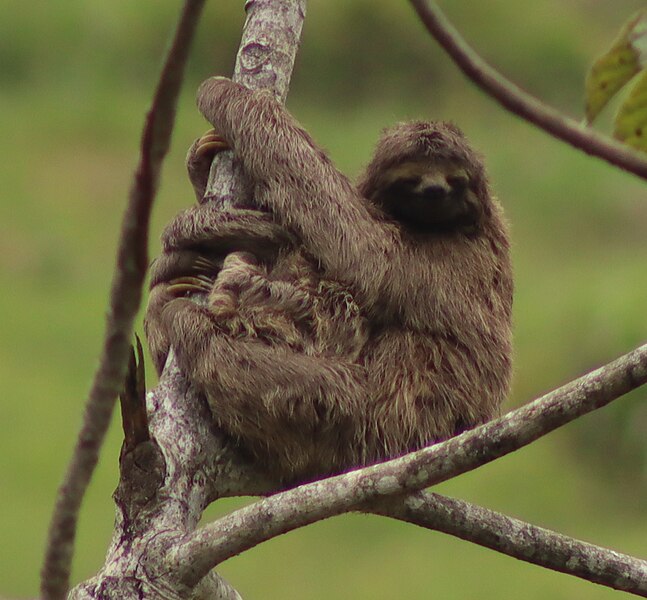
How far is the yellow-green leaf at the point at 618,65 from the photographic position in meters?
2.07

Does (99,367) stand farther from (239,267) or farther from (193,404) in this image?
(239,267)


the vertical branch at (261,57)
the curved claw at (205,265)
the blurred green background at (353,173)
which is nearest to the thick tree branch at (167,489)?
the vertical branch at (261,57)

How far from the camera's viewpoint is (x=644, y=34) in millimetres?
2061

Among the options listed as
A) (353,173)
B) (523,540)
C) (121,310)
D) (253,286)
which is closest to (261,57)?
(253,286)

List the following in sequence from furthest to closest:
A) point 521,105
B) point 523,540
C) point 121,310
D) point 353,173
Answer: point 353,173, point 523,540, point 121,310, point 521,105

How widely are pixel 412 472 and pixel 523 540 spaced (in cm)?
70

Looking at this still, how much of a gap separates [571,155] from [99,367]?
63.6 feet

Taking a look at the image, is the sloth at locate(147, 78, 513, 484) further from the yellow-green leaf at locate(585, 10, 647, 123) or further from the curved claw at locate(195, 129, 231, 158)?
the yellow-green leaf at locate(585, 10, 647, 123)

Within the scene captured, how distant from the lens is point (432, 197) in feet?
17.5

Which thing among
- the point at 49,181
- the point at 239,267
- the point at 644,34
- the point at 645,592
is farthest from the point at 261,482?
the point at 49,181

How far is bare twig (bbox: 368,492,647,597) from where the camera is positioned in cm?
399

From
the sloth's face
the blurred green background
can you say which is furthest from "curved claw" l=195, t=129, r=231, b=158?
the blurred green background

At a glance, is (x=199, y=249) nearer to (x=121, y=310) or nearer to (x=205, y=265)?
(x=205, y=265)

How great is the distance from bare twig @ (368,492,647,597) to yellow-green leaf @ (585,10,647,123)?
75.3 inches
